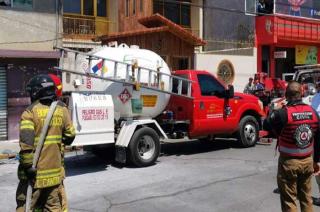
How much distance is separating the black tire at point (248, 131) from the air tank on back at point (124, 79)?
2.48 m

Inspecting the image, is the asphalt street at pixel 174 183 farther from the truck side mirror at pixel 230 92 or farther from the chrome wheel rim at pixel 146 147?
the truck side mirror at pixel 230 92

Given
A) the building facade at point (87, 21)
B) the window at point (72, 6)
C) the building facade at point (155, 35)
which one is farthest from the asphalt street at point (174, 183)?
the window at point (72, 6)

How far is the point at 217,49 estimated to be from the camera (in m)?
21.8

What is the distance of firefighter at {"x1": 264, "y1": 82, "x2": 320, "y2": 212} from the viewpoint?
5.29 m

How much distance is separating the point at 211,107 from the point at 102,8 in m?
10.3

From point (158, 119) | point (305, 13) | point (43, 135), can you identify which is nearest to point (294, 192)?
point (43, 135)

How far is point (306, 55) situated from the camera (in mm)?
26609

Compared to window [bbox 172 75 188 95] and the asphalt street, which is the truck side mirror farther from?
the asphalt street

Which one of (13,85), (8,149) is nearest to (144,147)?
(8,149)

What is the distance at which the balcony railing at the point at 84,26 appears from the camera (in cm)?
1873

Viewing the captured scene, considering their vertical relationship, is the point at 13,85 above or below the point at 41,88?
above

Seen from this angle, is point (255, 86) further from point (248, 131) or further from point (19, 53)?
point (19, 53)

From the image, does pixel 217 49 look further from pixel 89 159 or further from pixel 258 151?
pixel 89 159

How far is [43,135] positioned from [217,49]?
57.9 ft
